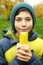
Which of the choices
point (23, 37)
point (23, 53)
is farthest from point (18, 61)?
point (23, 37)

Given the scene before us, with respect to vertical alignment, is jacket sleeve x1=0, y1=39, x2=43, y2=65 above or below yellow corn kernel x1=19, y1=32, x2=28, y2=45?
below

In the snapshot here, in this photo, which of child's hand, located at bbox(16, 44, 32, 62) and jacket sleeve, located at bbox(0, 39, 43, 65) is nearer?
child's hand, located at bbox(16, 44, 32, 62)

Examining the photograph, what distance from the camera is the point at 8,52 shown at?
259 centimetres

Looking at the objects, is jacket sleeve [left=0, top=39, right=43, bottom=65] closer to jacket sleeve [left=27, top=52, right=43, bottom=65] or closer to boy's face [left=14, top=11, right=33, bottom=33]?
jacket sleeve [left=27, top=52, right=43, bottom=65]

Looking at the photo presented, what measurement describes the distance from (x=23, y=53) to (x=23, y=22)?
34cm

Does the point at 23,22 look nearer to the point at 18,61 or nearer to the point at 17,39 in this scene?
the point at 17,39

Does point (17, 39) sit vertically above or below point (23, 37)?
below

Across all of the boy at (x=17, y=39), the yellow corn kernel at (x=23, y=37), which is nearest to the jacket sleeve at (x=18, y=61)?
the boy at (x=17, y=39)

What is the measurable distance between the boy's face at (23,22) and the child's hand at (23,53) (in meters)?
0.27

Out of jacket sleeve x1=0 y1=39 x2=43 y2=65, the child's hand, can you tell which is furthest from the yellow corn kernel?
jacket sleeve x1=0 y1=39 x2=43 y2=65

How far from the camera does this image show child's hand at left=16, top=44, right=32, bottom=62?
2.29 metres

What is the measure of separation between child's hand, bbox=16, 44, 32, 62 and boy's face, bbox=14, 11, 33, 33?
27 cm

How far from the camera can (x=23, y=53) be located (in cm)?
232

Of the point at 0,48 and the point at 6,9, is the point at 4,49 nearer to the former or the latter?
the point at 0,48
